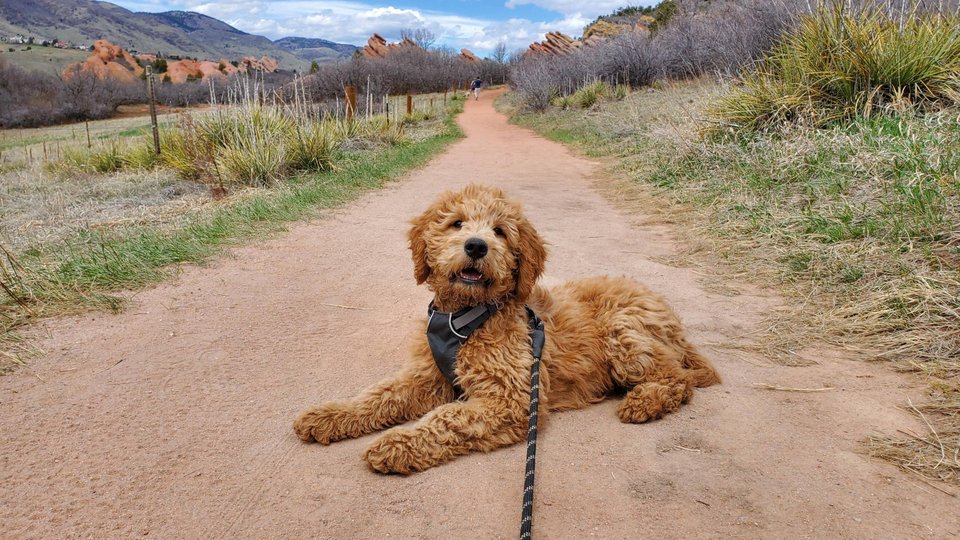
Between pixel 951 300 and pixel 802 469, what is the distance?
2306mm

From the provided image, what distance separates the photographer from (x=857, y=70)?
8.73 meters

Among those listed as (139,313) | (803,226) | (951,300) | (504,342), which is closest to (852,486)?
(504,342)

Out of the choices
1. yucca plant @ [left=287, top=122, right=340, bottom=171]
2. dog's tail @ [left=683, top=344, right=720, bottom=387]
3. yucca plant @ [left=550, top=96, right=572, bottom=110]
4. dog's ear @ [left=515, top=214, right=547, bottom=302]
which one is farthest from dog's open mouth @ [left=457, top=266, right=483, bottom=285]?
yucca plant @ [left=550, top=96, right=572, bottom=110]

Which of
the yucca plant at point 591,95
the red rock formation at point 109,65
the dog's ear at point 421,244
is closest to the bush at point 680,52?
the yucca plant at point 591,95

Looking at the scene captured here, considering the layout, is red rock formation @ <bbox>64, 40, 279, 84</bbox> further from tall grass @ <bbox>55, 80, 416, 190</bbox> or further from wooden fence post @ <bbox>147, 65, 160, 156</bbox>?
tall grass @ <bbox>55, 80, 416, 190</bbox>

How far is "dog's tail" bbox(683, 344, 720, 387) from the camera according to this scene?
3797 millimetres

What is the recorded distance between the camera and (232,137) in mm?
11703

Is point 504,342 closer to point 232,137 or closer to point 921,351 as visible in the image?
point 921,351

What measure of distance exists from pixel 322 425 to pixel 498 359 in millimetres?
976

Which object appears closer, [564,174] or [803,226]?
[803,226]

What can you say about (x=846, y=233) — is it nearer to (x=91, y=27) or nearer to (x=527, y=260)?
(x=527, y=260)

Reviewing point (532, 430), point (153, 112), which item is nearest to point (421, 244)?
point (532, 430)

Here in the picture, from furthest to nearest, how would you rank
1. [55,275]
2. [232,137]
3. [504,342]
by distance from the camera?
[232,137]
[55,275]
[504,342]

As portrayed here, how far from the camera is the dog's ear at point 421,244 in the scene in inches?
140
